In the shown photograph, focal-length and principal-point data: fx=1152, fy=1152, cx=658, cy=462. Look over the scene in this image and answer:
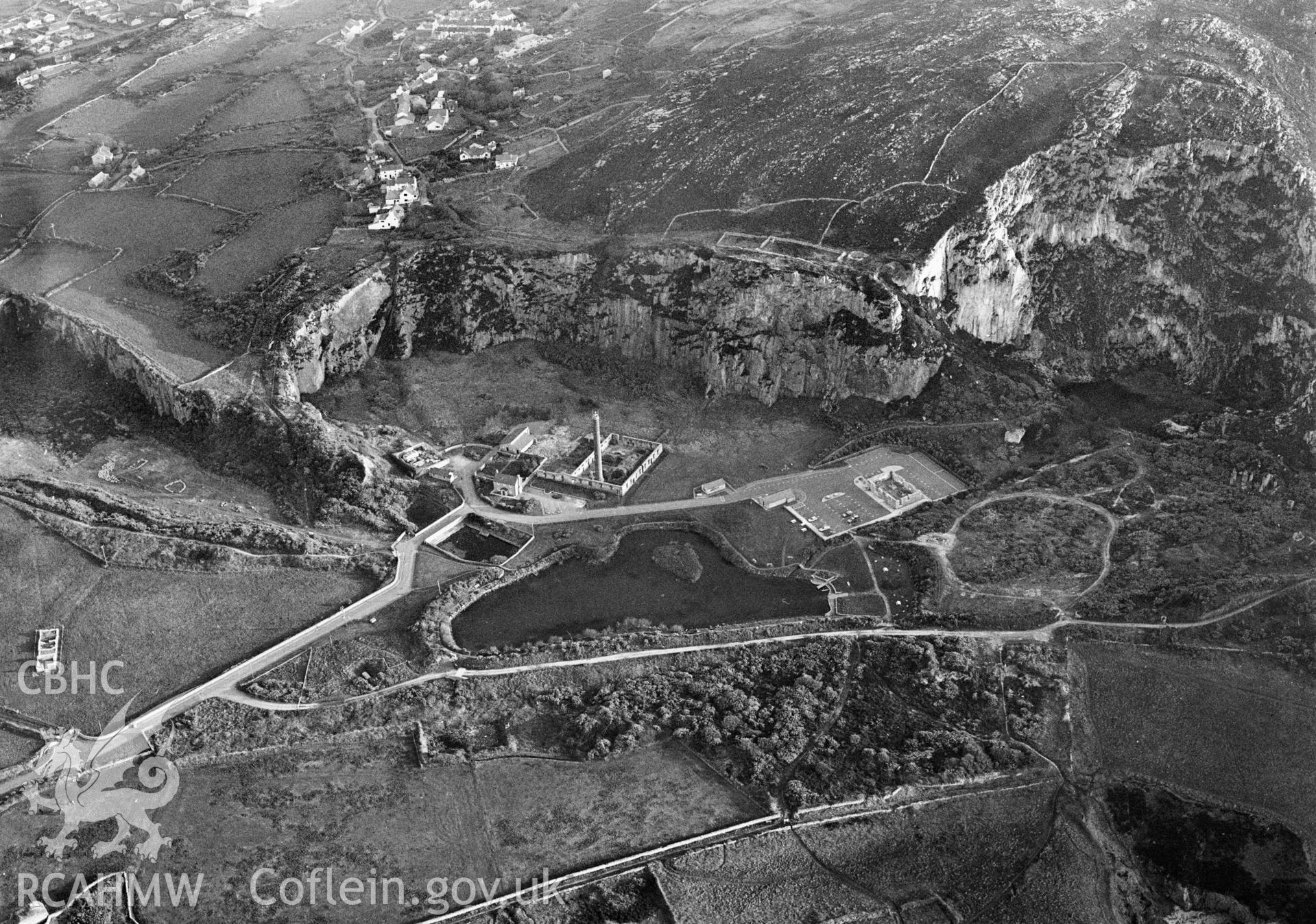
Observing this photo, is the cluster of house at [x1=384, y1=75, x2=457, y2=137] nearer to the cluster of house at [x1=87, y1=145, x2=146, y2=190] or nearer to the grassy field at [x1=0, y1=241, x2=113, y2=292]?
the cluster of house at [x1=87, y1=145, x2=146, y2=190]

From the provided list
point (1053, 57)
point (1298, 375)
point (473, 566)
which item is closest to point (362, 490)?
point (473, 566)

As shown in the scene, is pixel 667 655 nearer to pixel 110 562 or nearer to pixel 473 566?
pixel 473 566

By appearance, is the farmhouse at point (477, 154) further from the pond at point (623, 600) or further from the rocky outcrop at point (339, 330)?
the pond at point (623, 600)

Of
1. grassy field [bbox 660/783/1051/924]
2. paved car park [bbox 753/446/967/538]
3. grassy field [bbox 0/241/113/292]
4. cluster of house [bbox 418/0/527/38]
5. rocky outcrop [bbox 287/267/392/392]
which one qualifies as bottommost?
paved car park [bbox 753/446/967/538]

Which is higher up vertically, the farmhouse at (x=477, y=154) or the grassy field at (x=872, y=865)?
the farmhouse at (x=477, y=154)

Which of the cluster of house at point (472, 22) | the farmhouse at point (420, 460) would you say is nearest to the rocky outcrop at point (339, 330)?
the farmhouse at point (420, 460)

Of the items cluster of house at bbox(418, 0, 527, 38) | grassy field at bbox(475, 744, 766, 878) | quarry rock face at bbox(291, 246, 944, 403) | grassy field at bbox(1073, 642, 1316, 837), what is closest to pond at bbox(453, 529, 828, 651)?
grassy field at bbox(475, 744, 766, 878)

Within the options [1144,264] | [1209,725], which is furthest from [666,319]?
[1209,725]
